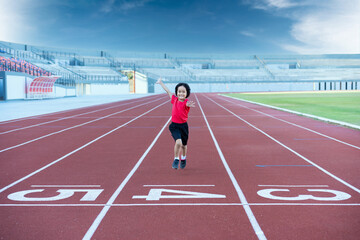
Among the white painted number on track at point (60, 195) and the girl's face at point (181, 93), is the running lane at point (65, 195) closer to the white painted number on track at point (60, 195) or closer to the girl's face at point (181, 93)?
the white painted number on track at point (60, 195)

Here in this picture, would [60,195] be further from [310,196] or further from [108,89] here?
[108,89]

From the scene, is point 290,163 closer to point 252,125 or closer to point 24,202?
point 24,202

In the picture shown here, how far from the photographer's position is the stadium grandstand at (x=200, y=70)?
6338cm

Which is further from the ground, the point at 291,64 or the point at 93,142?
the point at 291,64

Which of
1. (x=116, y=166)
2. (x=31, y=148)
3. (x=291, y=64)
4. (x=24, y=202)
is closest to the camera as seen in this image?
(x=24, y=202)

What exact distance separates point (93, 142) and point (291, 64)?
89.3m

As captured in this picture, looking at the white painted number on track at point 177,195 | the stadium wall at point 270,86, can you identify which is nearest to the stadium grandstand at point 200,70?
the stadium wall at point 270,86

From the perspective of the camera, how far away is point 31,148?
8797 mm

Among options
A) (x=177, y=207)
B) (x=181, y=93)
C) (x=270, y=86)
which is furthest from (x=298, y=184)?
(x=270, y=86)

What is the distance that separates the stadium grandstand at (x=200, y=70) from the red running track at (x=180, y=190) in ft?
151

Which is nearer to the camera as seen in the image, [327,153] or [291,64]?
[327,153]

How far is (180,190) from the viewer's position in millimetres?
5051

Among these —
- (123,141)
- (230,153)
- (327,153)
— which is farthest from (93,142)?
(327,153)

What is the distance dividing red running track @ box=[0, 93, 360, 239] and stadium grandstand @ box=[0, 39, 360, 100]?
46.2 m
